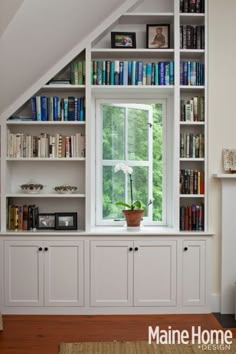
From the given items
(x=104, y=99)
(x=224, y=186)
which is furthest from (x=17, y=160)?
(x=224, y=186)

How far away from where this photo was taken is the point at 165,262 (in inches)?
159

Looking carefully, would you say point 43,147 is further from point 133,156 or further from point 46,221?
point 133,156

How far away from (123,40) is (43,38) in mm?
1056

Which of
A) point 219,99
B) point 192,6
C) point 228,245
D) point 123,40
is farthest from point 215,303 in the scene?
point 192,6

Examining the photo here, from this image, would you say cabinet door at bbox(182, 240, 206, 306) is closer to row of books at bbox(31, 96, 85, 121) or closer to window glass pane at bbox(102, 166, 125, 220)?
window glass pane at bbox(102, 166, 125, 220)

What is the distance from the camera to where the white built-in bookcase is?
→ 4.11 m

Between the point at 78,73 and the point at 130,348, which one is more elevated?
the point at 78,73

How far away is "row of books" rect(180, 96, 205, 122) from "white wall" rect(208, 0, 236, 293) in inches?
3.5

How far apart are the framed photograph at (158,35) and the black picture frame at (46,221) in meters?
1.85

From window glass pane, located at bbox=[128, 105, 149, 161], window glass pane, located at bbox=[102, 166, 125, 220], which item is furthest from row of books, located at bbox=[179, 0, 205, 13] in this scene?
window glass pane, located at bbox=[102, 166, 125, 220]

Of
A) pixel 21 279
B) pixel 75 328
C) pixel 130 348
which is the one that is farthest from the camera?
pixel 21 279

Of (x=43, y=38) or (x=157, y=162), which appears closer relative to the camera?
(x=43, y=38)

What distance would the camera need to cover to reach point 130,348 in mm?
3213

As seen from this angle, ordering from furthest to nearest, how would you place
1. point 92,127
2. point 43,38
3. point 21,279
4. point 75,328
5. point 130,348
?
point 92,127 → point 21,279 → point 75,328 → point 43,38 → point 130,348
